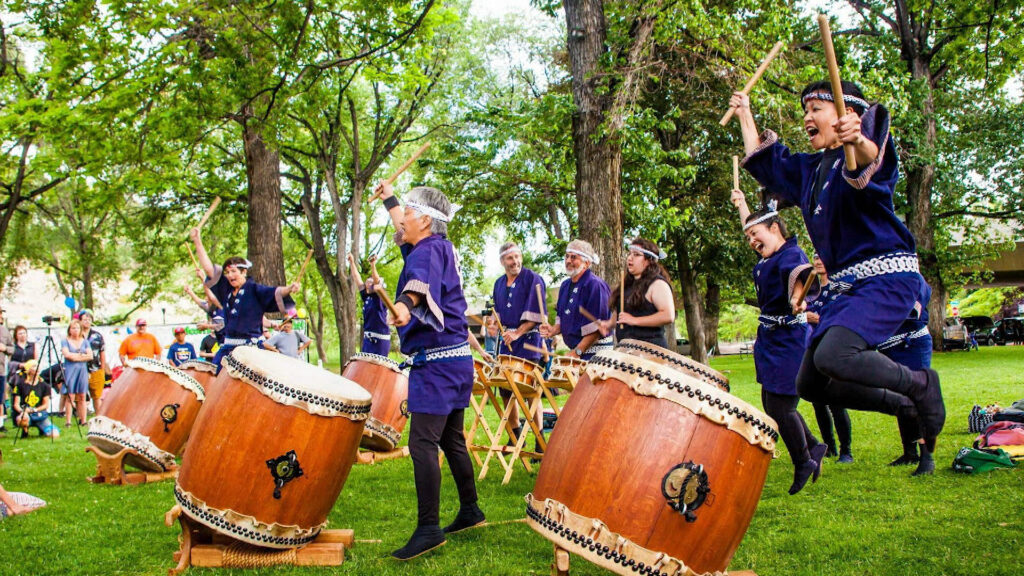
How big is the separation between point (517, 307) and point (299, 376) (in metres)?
3.78

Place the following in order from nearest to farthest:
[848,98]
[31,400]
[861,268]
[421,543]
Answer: [861,268] < [848,98] < [421,543] < [31,400]

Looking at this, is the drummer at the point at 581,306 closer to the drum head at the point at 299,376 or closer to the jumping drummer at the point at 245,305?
the jumping drummer at the point at 245,305

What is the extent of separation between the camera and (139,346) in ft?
40.8

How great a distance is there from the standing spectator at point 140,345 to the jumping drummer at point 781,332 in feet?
34.6

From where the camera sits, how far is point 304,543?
372cm

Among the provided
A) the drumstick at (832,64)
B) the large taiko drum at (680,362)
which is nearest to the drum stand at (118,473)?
the large taiko drum at (680,362)

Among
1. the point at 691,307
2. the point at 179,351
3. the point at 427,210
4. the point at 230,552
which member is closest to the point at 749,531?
the point at 427,210

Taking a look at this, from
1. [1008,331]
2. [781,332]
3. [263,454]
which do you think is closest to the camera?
[263,454]

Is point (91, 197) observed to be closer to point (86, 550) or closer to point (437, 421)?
point (86, 550)

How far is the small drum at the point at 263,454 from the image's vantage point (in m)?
3.50

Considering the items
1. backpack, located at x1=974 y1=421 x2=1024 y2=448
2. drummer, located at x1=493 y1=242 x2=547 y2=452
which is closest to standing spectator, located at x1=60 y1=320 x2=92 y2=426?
drummer, located at x1=493 y1=242 x2=547 y2=452

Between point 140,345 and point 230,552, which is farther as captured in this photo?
point 140,345

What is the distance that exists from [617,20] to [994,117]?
1757cm

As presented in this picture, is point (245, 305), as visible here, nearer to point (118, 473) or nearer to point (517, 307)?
point (118, 473)
